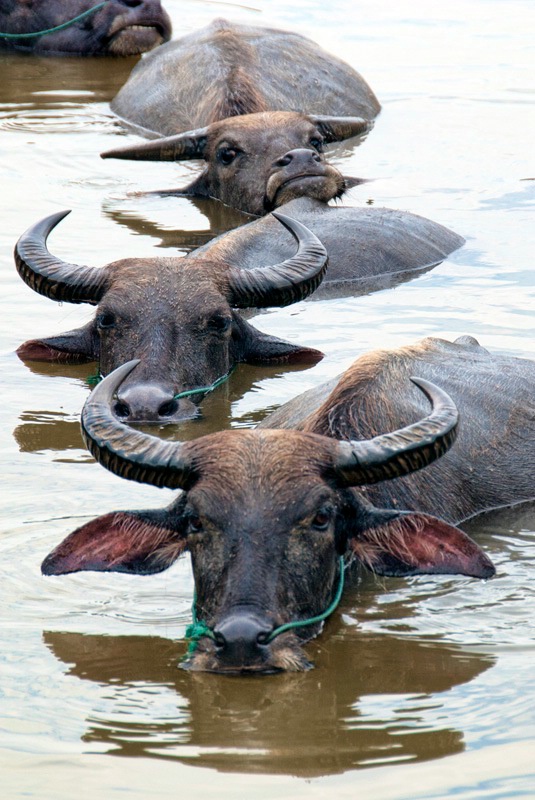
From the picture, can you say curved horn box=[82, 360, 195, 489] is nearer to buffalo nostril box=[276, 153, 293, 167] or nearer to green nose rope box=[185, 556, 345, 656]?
green nose rope box=[185, 556, 345, 656]

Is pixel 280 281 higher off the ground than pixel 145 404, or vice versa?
pixel 280 281

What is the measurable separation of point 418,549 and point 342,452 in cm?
48

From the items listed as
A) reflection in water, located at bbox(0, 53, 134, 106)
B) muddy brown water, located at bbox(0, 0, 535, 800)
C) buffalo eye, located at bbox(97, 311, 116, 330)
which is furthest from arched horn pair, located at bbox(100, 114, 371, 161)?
buffalo eye, located at bbox(97, 311, 116, 330)

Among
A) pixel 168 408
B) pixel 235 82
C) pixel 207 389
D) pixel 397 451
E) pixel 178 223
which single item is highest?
pixel 397 451

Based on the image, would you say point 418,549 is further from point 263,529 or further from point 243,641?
point 243,641

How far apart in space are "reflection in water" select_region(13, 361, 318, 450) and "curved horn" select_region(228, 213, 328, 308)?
44 centimetres

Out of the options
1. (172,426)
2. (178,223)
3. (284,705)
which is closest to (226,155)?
(178,223)

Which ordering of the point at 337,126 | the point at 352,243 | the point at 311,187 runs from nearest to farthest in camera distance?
the point at 352,243
the point at 311,187
the point at 337,126

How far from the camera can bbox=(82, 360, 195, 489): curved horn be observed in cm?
588

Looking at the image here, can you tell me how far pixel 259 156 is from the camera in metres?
13.2

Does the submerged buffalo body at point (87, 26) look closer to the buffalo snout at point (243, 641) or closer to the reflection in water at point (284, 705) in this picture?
the reflection in water at point (284, 705)

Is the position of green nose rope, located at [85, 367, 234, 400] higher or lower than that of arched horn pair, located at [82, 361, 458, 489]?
lower

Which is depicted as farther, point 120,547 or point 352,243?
point 352,243

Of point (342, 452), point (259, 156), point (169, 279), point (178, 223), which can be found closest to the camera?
point (342, 452)
